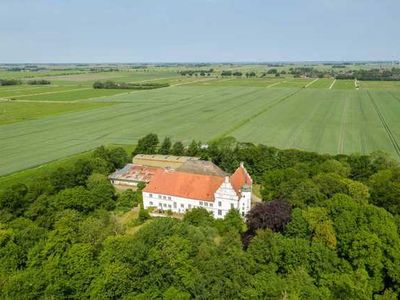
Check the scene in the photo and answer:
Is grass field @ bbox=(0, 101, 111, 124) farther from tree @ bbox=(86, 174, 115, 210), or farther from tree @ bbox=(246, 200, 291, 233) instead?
tree @ bbox=(246, 200, 291, 233)

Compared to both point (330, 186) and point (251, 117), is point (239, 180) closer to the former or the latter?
point (330, 186)

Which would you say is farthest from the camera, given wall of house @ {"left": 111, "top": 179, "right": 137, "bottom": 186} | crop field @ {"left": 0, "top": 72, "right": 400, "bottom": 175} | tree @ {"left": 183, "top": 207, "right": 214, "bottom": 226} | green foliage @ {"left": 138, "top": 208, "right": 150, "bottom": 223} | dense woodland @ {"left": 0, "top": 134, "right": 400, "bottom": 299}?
crop field @ {"left": 0, "top": 72, "right": 400, "bottom": 175}

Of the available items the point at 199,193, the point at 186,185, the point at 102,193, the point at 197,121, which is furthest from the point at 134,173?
the point at 197,121

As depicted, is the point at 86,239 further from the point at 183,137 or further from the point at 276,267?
the point at 183,137

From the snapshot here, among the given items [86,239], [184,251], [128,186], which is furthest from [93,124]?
[184,251]

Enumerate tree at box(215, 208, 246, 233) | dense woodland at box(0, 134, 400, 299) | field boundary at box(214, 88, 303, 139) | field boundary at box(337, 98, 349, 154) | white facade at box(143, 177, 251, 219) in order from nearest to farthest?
dense woodland at box(0, 134, 400, 299) → tree at box(215, 208, 246, 233) → white facade at box(143, 177, 251, 219) → field boundary at box(337, 98, 349, 154) → field boundary at box(214, 88, 303, 139)

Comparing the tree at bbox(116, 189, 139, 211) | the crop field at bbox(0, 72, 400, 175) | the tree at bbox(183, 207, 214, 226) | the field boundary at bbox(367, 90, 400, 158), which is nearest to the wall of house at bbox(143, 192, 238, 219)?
the tree at bbox(116, 189, 139, 211)
